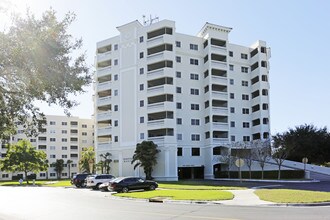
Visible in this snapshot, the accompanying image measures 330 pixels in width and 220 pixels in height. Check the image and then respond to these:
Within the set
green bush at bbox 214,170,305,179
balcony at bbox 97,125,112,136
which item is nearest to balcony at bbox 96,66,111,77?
balcony at bbox 97,125,112,136

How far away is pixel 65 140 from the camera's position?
432ft

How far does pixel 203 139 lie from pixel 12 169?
37374 mm

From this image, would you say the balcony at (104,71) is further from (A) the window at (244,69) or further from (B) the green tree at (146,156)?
(A) the window at (244,69)

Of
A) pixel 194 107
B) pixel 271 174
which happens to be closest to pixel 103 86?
pixel 194 107

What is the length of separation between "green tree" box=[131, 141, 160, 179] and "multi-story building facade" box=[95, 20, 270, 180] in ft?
9.38

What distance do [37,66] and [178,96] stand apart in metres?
55.8

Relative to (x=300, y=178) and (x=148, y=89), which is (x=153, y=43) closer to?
(x=148, y=89)

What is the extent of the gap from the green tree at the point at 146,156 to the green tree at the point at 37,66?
143 ft

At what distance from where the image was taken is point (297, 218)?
14680 mm

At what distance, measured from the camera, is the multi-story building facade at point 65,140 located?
4995 inches

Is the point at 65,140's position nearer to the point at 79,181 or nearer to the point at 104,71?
the point at 104,71

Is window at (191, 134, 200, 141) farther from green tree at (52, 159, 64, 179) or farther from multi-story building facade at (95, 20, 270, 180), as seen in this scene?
green tree at (52, 159, 64, 179)

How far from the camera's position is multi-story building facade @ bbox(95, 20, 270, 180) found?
63.4 m

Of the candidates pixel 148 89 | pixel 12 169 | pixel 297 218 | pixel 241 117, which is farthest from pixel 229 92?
pixel 297 218
